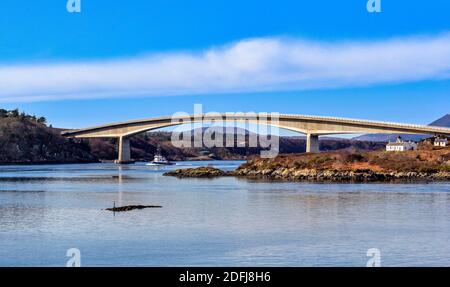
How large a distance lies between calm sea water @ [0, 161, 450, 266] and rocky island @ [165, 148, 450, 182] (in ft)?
91.0

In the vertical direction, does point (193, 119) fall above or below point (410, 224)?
above

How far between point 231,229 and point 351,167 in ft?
194

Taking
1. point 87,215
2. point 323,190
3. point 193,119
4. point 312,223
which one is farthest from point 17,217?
point 193,119

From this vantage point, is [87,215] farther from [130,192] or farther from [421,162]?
[421,162]

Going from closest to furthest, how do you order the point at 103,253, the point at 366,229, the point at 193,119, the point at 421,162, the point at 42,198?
the point at 103,253
the point at 366,229
the point at 42,198
the point at 421,162
the point at 193,119

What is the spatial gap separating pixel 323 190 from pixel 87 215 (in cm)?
3030

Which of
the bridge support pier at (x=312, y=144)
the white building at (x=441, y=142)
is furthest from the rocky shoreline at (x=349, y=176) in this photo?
the bridge support pier at (x=312, y=144)

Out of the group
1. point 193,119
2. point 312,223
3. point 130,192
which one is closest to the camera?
point 312,223

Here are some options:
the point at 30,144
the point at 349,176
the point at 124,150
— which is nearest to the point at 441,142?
the point at 349,176

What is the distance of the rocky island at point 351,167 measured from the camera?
89875 mm

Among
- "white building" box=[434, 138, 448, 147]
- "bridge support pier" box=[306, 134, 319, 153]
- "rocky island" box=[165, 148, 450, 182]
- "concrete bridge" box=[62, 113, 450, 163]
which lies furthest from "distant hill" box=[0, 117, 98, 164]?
"white building" box=[434, 138, 448, 147]

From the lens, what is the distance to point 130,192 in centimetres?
6831

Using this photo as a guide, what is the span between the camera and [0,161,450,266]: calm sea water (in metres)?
29.5

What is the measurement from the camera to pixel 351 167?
94750 mm
